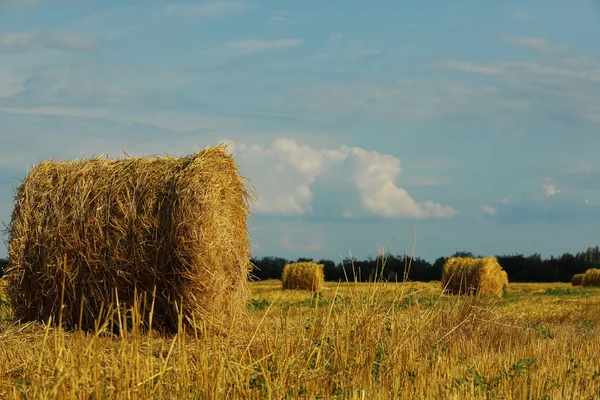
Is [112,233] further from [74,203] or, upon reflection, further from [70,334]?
[70,334]

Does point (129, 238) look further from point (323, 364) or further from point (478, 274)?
point (478, 274)

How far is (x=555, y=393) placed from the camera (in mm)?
5547

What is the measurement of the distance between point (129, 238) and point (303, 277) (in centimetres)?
1789

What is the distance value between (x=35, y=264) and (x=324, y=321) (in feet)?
17.1

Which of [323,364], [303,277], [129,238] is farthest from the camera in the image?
[303,277]

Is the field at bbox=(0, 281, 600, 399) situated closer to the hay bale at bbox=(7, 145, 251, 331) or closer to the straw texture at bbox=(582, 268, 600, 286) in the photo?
the hay bale at bbox=(7, 145, 251, 331)

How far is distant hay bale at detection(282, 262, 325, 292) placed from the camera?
26.7 metres

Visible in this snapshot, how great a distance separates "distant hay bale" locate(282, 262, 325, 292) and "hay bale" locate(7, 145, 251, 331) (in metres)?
16.5

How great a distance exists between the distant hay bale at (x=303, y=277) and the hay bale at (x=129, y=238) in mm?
16536

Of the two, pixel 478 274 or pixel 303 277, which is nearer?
pixel 478 274

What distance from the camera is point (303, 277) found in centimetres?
2675

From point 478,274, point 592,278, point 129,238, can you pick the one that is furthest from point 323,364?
point 592,278

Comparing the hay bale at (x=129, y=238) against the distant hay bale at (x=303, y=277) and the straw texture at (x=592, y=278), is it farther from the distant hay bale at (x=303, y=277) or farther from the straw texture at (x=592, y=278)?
the straw texture at (x=592, y=278)

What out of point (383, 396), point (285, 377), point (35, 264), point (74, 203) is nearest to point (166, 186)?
point (74, 203)
